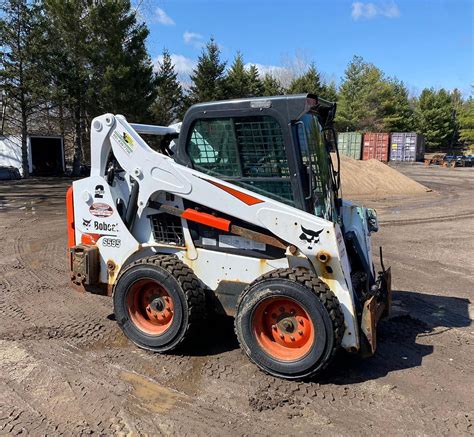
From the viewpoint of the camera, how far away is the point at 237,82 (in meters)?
42.6

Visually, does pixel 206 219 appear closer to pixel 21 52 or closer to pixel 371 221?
pixel 371 221

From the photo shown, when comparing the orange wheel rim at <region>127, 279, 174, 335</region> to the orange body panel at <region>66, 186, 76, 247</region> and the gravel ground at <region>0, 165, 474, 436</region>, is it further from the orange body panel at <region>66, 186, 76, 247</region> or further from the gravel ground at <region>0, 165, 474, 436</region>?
the orange body panel at <region>66, 186, 76, 247</region>

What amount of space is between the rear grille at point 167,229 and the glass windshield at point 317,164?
1.39 meters

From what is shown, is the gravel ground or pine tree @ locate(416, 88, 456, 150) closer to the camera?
the gravel ground

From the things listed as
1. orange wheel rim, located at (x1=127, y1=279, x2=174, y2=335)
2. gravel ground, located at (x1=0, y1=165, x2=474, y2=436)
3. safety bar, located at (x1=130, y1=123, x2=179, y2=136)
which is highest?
safety bar, located at (x1=130, y1=123, x2=179, y2=136)

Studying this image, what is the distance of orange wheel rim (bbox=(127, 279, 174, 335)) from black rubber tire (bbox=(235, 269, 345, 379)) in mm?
861

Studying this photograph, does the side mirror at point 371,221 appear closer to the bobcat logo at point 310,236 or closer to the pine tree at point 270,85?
the bobcat logo at point 310,236

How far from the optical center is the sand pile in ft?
66.2

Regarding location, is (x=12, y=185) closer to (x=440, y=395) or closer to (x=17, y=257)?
(x=17, y=257)

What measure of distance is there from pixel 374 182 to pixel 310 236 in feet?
59.3

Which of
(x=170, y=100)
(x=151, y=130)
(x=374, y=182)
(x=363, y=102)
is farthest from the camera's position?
(x=363, y=102)

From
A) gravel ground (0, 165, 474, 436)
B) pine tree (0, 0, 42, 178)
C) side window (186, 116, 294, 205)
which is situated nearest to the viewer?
gravel ground (0, 165, 474, 436)

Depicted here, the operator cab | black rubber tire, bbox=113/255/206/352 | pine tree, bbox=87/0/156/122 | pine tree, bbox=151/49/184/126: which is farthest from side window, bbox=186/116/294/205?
pine tree, bbox=151/49/184/126

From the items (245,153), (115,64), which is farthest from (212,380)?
(115,64)
